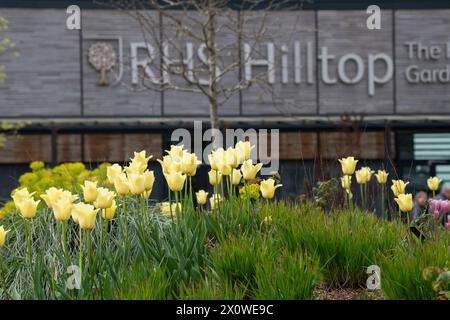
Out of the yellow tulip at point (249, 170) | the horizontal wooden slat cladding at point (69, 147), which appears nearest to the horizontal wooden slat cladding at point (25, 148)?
the horizontal wooden slat cladding at point (69, 147)

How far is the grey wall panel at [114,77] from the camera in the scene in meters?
24.8

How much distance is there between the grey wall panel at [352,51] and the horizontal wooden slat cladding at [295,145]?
1.00m

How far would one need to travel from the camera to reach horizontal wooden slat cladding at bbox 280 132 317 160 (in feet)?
80.7

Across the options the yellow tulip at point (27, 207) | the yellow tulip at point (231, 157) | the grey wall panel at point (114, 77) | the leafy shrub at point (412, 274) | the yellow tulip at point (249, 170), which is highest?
the grey wall panel at point (114, 77)

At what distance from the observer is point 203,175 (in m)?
24.0

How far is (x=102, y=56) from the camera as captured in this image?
2469 cm

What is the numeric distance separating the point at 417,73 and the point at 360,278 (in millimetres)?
21153

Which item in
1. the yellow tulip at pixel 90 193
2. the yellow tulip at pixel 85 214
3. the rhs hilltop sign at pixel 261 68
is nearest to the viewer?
the yellow tulip at pixel 85 214

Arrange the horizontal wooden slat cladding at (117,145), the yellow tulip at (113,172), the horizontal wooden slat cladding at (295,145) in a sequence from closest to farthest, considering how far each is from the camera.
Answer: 1. the yellow tulip at (113,172)
2. the horizontal wooden slat cladding at (117,145)
3. the horizontal wooden slat cladding at (295,145)

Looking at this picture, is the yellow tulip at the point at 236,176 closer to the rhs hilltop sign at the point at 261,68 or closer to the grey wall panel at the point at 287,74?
the rhs hilltop sign at the point at 261,68

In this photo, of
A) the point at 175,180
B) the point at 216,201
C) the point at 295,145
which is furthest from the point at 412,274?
the point at 295,145

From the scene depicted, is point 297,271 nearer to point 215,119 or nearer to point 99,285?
point 99,285

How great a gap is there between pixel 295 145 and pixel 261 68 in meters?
2.56
